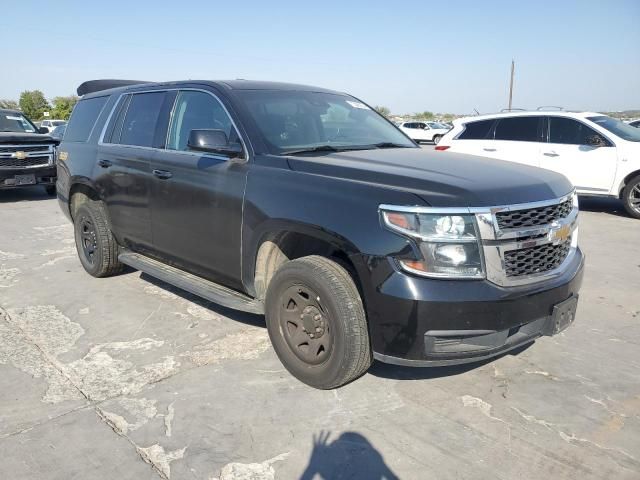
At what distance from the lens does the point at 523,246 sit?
108 inches

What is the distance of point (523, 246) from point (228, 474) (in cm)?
183

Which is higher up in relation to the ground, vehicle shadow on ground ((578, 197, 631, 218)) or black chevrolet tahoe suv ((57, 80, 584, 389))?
black chevrolet tahoe suv ((57, 80, 584, 389))

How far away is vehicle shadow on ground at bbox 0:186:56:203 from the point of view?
36.1 feet

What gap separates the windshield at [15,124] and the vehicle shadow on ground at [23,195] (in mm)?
1244

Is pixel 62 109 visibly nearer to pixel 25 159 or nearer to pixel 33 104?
pixel 33 104

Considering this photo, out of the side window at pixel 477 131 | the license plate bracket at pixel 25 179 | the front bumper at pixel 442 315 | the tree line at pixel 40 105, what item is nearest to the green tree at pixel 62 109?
the tree line at pixel 40 105

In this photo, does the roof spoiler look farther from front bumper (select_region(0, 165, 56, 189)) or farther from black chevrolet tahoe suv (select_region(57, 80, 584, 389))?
black chevrolet tahoe suv (select_region(57, 80, 584, 389))

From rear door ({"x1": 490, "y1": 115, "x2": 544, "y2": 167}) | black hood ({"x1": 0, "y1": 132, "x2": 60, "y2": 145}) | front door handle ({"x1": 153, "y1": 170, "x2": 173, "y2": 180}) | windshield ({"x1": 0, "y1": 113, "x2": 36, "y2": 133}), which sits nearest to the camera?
front door handle ({"x1": 153, "y1": 170, "x2": 173, "y2": 180})

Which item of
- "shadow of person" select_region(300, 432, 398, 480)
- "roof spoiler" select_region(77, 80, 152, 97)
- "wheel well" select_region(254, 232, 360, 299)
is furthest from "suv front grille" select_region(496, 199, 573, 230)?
"roof spoiler" select_region(77, 80, 152, 97)

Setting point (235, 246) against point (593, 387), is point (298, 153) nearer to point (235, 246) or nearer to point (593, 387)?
point (235, 246)

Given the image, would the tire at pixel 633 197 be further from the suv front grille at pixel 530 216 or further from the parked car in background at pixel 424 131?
the parked car in background at pixel 424 131

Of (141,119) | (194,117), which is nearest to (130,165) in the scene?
(141,119)

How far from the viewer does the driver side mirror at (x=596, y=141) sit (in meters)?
8.77

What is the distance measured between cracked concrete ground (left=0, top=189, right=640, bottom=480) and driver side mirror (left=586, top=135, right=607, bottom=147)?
5.05 meters
